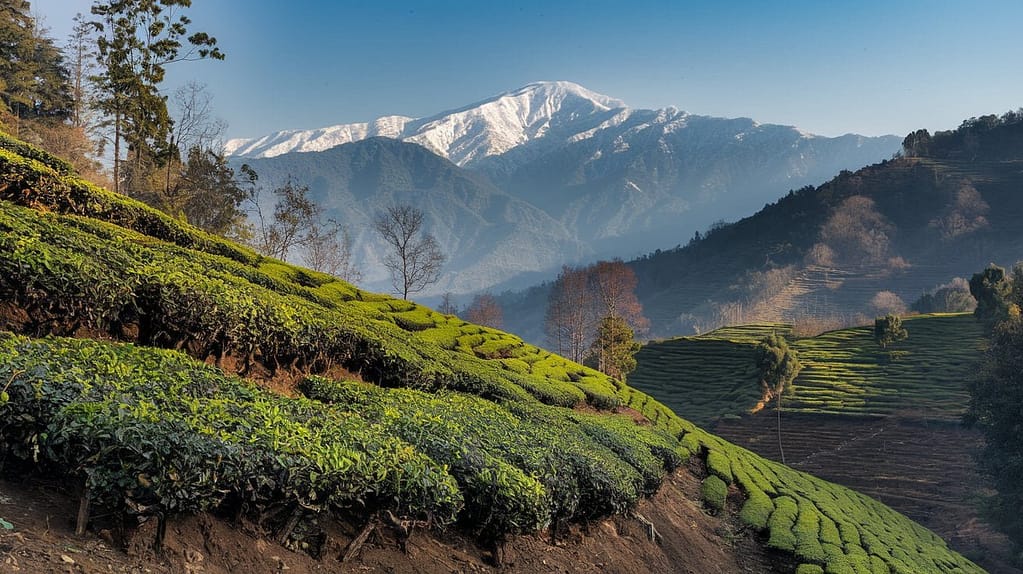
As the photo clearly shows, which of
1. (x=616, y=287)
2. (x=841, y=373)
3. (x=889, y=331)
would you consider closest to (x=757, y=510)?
(x=616, y=287)

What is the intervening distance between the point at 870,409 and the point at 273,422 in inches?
2340

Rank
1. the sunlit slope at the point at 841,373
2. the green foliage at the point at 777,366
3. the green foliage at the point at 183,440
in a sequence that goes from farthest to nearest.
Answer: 1. the sunlit slope at the point at 841,373
2. the green foliage at the point at 777,366
3. the green foliage at the point at 183,440

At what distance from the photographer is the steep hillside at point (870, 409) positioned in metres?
41.4

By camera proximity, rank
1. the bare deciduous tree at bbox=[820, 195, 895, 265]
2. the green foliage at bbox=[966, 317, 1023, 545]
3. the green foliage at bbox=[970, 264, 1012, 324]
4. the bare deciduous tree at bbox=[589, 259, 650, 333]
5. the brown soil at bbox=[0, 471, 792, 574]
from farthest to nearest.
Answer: the bare deciduous tree at bbox=[820, 195, 895, 265], the green foliage at bbox=[970, 264, 1012, 324], the bare deciduous tree at bbox=[589, 259, 650, 333], the green foliage at bbox=[966, 317, 1023, 545], the brown soil at bbox=[0, 471, 792, 574]


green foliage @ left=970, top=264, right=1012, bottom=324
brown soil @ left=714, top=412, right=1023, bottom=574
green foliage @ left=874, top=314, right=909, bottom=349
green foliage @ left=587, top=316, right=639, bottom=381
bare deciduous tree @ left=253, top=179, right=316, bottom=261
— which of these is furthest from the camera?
green foliage @ left=874, top=314, right=909, bottom=349

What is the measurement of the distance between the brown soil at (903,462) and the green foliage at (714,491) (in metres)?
24.2

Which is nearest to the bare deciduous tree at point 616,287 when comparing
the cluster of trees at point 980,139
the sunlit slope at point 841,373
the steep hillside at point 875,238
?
the sunlit slope at point 841,373

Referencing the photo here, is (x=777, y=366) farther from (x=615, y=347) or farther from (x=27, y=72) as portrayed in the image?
(x=27, y=72)

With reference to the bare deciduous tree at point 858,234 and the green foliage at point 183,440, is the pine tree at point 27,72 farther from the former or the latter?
the bare deciduous tree at point 858,234

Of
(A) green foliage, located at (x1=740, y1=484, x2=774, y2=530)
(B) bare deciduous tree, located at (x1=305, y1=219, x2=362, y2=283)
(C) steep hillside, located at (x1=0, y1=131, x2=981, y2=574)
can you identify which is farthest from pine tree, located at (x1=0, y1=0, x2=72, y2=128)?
(A) green foliage, located at (x1=740, y1=484, x2=774, y2=530)

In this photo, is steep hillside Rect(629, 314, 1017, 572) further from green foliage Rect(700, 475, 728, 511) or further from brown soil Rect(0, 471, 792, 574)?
brown soil Rect(0, 471, 792, 574)

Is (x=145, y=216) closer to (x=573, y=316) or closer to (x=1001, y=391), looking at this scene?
(x=1001, y=391)

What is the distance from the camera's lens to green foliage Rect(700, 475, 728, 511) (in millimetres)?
18231

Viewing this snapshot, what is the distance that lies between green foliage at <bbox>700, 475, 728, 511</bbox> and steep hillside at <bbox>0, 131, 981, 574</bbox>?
0.26ft
